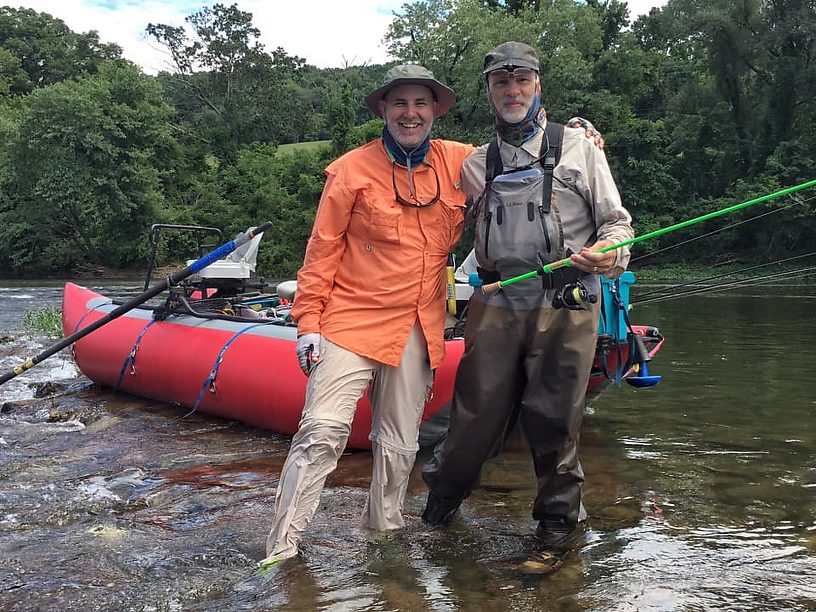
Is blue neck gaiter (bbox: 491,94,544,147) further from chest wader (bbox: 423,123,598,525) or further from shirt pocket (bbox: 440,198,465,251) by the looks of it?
shirt pocket (bbox: 440,198,465,251)

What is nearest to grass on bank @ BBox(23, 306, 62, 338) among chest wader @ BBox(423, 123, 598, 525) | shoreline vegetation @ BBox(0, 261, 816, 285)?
chest wader @ BBox(423, 123, 598, 525)

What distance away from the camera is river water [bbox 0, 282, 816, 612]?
3.47 m

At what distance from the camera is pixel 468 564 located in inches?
149

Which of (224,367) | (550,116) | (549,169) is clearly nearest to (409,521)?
(549,169)

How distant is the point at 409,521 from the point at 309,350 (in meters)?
1.23

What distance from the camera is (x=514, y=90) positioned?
374 cm

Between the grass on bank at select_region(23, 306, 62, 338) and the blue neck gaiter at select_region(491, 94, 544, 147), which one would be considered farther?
the grass on bank at select_region(23, 306, 62, 338)

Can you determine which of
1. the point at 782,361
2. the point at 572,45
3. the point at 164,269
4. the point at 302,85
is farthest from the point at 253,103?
the point at 782,361

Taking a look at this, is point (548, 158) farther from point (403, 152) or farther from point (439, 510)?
point (439, 510)

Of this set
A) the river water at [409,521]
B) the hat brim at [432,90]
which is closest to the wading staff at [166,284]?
the river water at [409,521]

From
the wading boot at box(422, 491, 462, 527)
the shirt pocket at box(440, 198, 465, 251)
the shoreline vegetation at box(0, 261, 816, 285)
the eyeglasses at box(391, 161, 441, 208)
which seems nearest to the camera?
the eyeglasses at box(391, 161, 441, 208)

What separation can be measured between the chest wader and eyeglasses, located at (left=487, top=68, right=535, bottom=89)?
279 mm

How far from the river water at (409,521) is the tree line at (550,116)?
88.6 feet

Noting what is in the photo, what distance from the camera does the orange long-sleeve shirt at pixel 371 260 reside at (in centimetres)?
379
